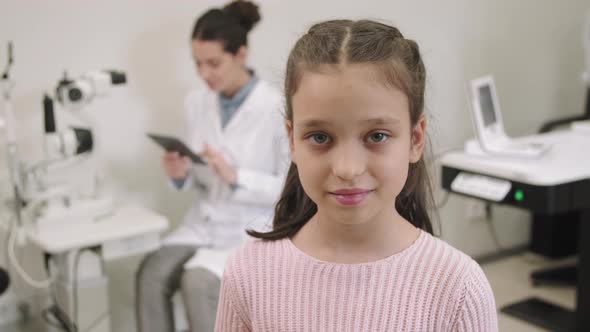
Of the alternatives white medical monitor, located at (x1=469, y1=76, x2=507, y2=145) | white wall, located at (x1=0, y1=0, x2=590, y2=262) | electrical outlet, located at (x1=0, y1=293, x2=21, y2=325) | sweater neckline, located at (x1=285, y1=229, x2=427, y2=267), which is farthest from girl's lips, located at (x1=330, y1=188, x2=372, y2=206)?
electrical outlet, located at (x1=0, y1=293, x2=21, y2=325)

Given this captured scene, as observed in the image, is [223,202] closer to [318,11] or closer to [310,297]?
[318,11]

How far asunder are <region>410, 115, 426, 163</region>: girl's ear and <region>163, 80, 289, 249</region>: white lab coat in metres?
1.03

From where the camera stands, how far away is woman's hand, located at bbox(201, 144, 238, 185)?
1879mm

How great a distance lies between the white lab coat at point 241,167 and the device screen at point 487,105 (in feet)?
2.38

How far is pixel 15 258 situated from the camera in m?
2.06

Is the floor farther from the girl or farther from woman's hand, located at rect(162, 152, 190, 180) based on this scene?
the girl

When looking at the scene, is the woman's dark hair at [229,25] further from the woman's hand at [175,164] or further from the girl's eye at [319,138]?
the girl's eye at [319,138]

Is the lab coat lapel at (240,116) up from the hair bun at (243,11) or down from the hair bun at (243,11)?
down

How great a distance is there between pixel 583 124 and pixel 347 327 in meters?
2.01

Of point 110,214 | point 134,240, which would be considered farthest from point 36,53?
point 134,240

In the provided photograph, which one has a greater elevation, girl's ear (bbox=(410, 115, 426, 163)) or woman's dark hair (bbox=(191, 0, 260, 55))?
woman's dark hair (bbox=(191, 0, 260, 55))

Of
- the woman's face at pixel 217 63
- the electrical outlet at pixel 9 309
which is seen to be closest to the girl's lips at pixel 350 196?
the woman's face at pixel 217 63

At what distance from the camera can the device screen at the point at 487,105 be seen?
2.26 meters

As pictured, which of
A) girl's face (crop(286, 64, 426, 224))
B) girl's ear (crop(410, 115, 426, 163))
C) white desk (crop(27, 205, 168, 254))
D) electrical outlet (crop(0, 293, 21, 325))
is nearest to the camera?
girl's face (crop(286, 64, 426, 224))
